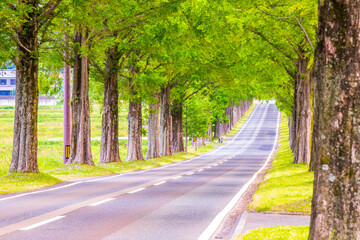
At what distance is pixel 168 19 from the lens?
21.5m

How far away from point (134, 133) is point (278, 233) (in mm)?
26386

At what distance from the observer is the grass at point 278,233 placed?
7.91m

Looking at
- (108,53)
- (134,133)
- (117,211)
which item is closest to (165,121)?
(134,133)

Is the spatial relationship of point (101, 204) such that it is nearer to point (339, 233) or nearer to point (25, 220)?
point (25, 220)

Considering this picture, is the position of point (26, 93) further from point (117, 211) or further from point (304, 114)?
point (304, 114)

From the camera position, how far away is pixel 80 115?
2559 cm

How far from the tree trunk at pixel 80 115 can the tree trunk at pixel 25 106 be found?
245 inches

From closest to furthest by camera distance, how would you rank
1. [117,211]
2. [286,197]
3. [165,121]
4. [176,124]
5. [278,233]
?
1. [278,233]
2. [117,211]
3. [286,197]
4. [165,121]
5. [176,124]

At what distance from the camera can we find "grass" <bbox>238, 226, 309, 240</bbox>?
7906mm

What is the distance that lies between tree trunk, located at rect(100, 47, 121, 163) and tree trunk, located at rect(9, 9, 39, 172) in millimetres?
10137

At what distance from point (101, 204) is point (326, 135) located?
7.62 metres

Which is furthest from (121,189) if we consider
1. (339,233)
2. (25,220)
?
(339,233)

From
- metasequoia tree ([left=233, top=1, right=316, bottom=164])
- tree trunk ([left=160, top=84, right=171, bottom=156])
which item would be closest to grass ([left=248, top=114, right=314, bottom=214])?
metasequoia tree ([left=233, top=1, right=316, bottom=164])

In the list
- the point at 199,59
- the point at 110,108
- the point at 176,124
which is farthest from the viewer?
the point at 176,124
